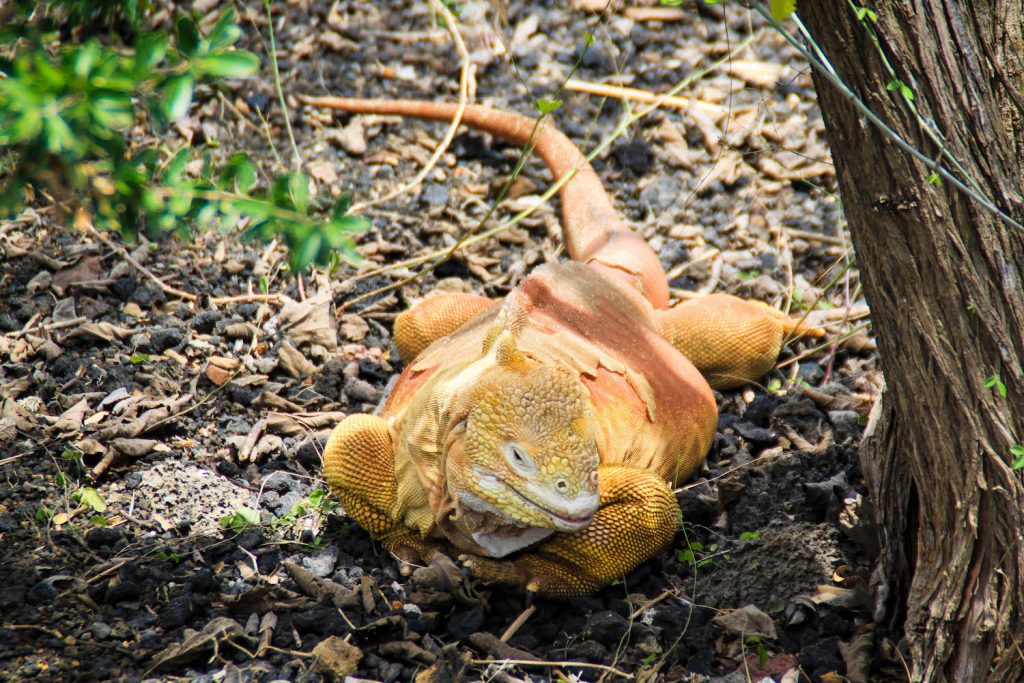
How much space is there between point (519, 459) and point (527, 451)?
5cm

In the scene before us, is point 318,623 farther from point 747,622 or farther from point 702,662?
Answer: point 747,622

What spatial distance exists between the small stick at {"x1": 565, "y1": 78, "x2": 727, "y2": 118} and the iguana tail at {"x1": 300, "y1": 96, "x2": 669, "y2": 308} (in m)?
0.66

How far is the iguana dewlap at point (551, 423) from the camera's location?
3.73 meters

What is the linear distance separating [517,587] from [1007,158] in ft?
7.59

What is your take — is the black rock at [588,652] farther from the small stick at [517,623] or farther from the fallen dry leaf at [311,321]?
the fallen dry leaf at [311,321]

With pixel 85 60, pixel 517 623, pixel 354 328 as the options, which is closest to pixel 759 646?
pixel 517 623

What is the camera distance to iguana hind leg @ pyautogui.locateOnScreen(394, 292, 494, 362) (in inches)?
208

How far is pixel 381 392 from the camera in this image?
207 inches

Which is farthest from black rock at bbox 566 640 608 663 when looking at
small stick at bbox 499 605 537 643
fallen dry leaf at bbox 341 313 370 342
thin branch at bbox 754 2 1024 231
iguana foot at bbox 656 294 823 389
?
fallen dry leaf at bbox 341 313 370 342

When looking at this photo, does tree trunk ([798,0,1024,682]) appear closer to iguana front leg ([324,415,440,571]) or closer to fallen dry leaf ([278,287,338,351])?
iguana front leg ([324,415,440,571])

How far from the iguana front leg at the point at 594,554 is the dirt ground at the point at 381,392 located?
9 centimetres

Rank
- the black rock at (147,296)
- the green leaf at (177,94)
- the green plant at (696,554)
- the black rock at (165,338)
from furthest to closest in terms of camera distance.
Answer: the black rock at (147,296) < the black rock at (165,338) < the green plant at (696,554) < the green leaf at (177,94)

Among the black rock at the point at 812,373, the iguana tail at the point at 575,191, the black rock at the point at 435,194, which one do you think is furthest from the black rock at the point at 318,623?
the black rock at the point at 435,194

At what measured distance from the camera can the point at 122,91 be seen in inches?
89.2
